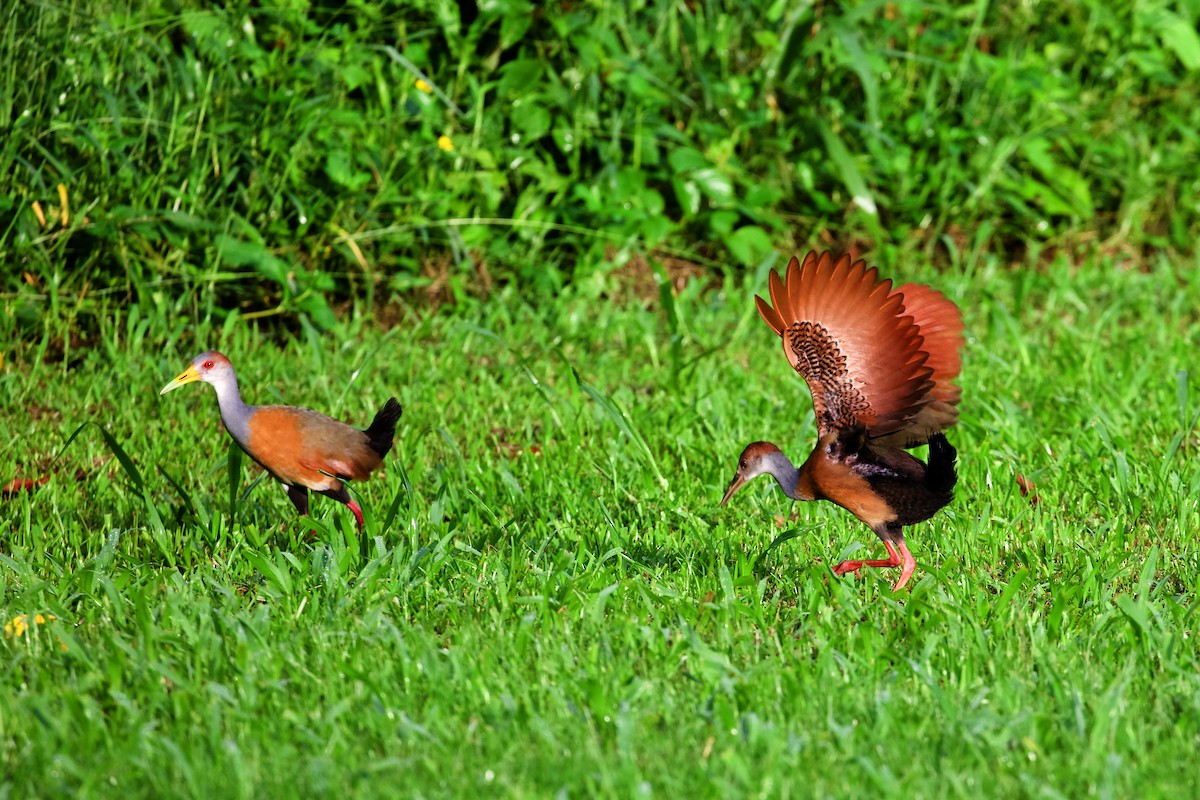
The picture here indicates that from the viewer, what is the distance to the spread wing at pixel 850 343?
3.74 metres

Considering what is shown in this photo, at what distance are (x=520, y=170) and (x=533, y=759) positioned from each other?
4.23 metres

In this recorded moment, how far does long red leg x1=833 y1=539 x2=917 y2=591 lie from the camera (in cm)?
394

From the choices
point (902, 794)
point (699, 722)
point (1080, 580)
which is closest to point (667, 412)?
point (1080, 580)

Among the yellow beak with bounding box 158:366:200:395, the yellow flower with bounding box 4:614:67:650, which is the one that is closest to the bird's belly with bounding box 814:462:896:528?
the yellow beak with bounding box 158:366:200:395

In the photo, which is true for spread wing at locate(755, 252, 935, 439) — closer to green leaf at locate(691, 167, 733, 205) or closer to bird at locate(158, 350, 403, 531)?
bird at locate(158, 350, 403, 531)

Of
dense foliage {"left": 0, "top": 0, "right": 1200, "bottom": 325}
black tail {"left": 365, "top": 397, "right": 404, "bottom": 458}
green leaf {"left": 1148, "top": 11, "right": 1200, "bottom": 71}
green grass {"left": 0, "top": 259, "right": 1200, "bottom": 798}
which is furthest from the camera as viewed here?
green leaf {"left": 1148, "top": 11, "right": 1200, "bottom": 71}

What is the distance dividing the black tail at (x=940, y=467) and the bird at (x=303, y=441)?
4.83 ft

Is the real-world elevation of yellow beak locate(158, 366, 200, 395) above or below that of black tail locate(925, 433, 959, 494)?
below

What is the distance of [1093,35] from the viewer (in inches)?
316

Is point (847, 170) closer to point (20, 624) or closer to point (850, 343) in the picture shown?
point (850, 343)

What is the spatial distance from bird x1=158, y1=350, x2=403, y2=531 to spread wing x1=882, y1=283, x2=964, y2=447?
1.45m

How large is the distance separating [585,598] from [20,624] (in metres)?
1.43

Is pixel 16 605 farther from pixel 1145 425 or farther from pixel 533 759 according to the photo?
pixel 1145 425

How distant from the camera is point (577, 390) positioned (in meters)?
5.74
